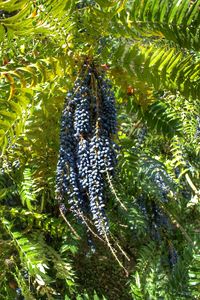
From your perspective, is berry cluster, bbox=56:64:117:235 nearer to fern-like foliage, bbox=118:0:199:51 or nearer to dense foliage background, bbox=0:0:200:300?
dense foliage background, bbox=0:0:200:300

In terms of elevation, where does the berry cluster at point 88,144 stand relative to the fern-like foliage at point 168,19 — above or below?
below

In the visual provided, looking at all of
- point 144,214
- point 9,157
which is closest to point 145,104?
point 9,157

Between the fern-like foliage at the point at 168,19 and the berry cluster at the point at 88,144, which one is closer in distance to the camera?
the fern-like foliage at the point at 168,19

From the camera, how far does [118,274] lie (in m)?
3.83

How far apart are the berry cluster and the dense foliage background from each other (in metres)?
0.06

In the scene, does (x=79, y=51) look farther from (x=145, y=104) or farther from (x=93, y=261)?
(x=93, y=261)

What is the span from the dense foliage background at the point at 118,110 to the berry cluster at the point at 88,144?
0.19 ft

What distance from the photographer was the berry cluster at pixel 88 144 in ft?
4.57

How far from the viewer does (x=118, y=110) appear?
1.86 meters

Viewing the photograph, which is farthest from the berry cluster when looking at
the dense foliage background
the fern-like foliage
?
the fern-like foliage

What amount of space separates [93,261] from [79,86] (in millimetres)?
2663

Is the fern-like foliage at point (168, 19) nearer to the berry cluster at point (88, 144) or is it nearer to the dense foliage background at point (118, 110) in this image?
the dense foliage background at point (118, 110)

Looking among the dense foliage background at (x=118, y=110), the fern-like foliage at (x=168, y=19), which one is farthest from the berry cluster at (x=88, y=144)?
the fern-like foliage at (x=168, y=19)

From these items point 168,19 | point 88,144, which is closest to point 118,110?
point 88,144
